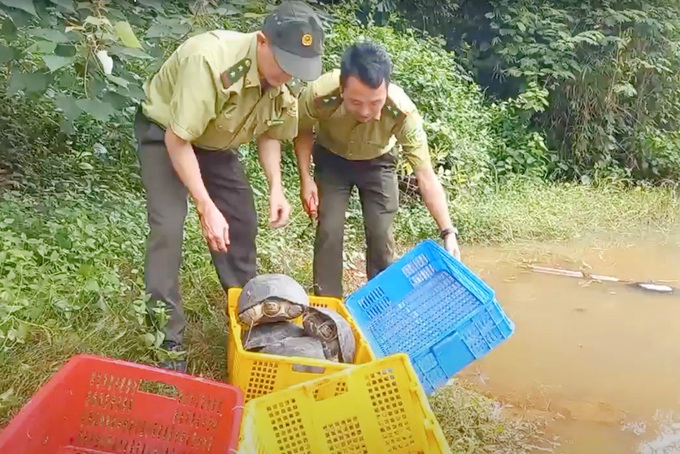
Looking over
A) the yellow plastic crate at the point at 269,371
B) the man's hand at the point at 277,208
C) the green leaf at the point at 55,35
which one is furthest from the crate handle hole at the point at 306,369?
the green leaf at the point at 55,35

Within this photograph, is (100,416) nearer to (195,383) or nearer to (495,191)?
(195,383)

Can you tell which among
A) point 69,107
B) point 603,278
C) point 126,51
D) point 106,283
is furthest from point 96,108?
point 603,278

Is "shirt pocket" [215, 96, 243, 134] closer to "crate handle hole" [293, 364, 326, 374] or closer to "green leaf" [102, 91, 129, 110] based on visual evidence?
"green leaf" [102, 91, 129, 110]

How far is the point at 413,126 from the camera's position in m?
3.17

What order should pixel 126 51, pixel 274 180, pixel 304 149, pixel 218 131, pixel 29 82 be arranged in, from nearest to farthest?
pixel 126 51 → pixel 218 131 → pixel 29 82 → pixel 274 180 → pixel 304 149

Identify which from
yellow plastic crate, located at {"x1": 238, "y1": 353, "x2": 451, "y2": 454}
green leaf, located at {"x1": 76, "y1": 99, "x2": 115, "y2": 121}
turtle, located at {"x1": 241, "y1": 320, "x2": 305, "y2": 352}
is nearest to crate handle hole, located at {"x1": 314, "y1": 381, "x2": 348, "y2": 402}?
yellow plastic crate, located at {"x1": 238, "y1": 353, "x2": 451, "y2": 454}

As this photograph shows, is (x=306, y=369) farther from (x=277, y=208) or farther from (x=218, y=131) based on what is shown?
(x=218, y=131)

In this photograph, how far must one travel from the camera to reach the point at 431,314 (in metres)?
2.95

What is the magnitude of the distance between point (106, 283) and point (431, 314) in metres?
1.31

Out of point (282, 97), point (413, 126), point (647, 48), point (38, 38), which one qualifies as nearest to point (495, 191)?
point (647, 48)

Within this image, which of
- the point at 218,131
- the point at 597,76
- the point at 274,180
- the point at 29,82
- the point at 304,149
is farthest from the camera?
the point at 597,76

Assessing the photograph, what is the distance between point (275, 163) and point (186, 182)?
0.55m

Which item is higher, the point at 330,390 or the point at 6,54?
the point at 6,54

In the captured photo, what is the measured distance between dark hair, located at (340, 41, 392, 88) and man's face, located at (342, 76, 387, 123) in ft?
0.06
